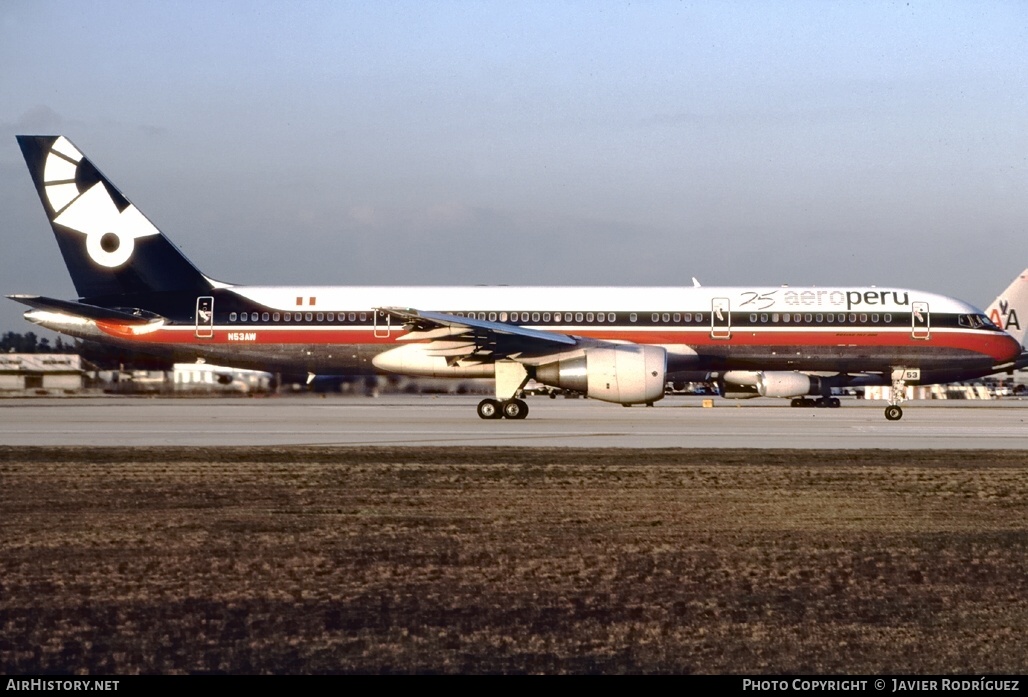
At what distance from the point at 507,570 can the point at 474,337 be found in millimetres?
19409

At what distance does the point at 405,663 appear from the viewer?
5875 millimetres

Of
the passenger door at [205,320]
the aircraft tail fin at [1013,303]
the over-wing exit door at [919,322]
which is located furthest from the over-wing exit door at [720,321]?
the aircraft tail fin at [1013,303]

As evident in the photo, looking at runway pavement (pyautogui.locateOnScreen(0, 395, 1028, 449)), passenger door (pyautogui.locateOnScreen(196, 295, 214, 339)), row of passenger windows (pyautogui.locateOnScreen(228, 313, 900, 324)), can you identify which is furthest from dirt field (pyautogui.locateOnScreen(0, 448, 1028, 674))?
passenger door (pyautogui.locateOnScreen(196, 295, 214, 339))

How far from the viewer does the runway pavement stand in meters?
19.9

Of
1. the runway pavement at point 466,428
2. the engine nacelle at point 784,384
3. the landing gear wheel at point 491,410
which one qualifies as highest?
the engine nacelle at point 784,384

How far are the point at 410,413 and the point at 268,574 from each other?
75.0 feet

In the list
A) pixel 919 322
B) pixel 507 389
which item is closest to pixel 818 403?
pixel 919 322

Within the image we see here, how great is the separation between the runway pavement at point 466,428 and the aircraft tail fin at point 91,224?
381 cm

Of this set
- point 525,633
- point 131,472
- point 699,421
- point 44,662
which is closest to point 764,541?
point 525,633

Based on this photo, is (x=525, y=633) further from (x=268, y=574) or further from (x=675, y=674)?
(x=268, y=574)

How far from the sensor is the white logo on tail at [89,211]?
3100 centimetres

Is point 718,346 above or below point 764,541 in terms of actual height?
above

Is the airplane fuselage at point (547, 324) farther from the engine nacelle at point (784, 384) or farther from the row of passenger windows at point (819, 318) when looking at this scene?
the engine nacelle at point (784, 384)

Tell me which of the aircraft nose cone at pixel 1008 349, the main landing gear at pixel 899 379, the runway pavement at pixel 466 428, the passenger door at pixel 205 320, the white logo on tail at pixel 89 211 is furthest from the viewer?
the aircraft nose cone at pixel 1008 349
